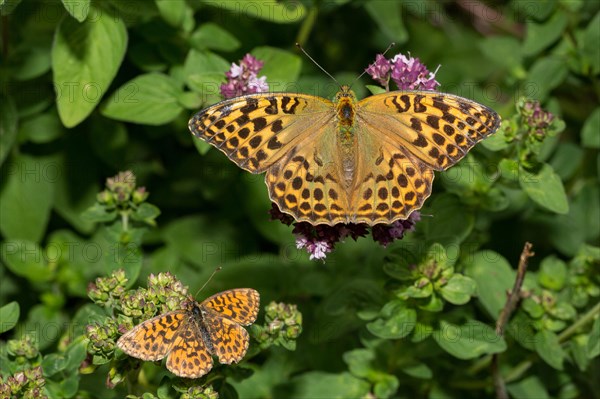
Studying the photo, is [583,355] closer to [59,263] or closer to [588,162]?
[588,162]

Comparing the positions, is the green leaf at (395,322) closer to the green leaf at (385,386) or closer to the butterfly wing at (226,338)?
the green leaf at (385,386)

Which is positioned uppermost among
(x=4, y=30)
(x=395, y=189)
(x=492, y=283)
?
(x=395, y=189)

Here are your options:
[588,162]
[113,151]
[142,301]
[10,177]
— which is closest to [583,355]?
[588,162]

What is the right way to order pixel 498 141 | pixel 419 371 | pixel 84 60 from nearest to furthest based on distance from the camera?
pixel 498 141 < pixel 419 371 < pixel 84 60

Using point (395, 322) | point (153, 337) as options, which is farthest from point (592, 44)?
point (153, 337)

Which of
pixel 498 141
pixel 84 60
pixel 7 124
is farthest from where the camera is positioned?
pixel 7 124

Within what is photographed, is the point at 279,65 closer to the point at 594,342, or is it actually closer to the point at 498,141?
the point at 498,141
